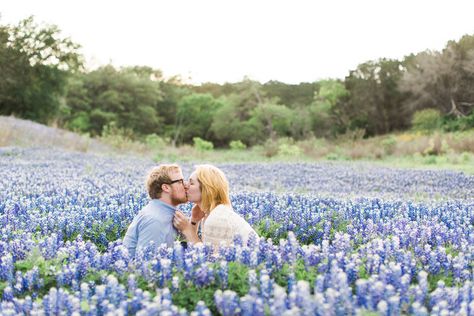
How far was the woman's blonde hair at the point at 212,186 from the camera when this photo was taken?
5.46m

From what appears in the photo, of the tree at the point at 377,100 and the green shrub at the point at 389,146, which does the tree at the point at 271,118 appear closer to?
the tree at the point at 377,100

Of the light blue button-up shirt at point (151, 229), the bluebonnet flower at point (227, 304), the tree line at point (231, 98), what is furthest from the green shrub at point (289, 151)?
the bluebonnet flower at point (227, 304)

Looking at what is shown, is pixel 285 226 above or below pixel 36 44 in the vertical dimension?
below

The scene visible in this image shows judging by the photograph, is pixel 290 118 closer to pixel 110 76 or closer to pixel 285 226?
pixel 110 76

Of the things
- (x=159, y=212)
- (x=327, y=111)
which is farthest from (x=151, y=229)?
(x=327, y=111)

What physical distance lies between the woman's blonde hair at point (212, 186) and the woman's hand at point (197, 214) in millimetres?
439

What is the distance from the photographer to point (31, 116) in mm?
42438

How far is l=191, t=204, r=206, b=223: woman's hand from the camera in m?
5.94

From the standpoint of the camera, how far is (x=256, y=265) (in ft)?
12.9

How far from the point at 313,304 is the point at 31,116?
139 feet

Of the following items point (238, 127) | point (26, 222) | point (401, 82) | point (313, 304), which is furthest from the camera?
point (238, 127)

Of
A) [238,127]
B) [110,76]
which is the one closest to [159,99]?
[110,76]

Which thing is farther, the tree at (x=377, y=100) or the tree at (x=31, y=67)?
the tree at (x=377, y=100)

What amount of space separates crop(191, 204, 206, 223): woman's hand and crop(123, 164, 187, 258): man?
0.21m
